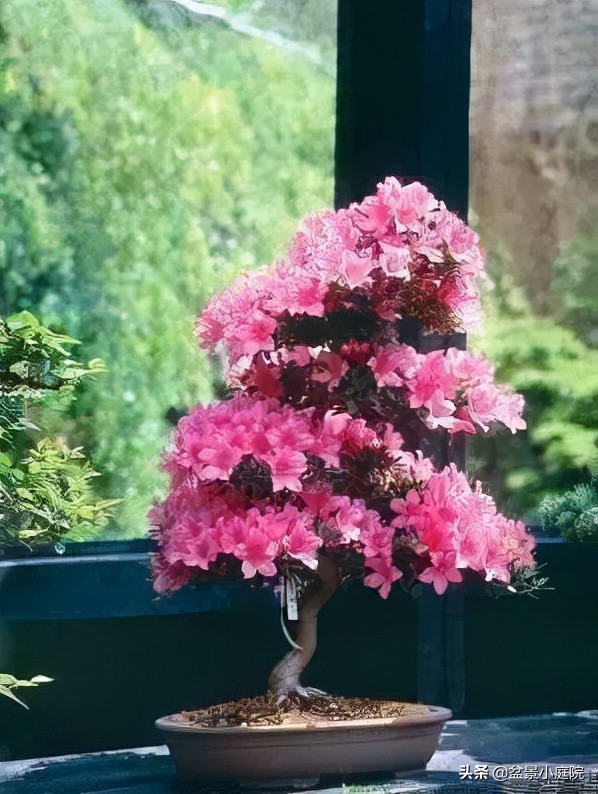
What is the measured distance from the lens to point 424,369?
3662 mm

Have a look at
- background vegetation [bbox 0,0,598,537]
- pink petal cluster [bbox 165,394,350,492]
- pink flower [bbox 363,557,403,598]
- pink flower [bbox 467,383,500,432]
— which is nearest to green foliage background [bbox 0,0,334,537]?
background vegetation [bbox 0,0,598,537]

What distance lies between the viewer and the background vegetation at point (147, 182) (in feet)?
14.3

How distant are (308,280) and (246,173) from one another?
1010mm

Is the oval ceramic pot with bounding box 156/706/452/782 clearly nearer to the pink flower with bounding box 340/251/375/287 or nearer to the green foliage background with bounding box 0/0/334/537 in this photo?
the green foliage background with bounding box 0/0/334/537

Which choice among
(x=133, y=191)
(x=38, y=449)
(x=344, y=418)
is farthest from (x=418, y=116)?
(x=38, y=449)

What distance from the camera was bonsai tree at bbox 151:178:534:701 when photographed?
11.7ft

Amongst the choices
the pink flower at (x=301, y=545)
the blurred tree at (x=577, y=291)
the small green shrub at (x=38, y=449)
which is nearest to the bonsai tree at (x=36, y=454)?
the small green shrub at (x=38, y=449)

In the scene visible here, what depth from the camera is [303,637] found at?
3805 mm

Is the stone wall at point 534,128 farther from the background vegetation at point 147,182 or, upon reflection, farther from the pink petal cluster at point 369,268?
the pink petal cluster at point 369,268

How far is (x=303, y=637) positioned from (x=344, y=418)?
1.73 ft

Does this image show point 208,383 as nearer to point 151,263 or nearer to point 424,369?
point 151,263

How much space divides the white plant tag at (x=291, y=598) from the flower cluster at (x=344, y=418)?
5cm

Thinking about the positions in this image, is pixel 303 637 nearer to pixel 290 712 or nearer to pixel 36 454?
pixel 290 712

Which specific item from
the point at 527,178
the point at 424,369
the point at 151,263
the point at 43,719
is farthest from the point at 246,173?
the point at 43,719
